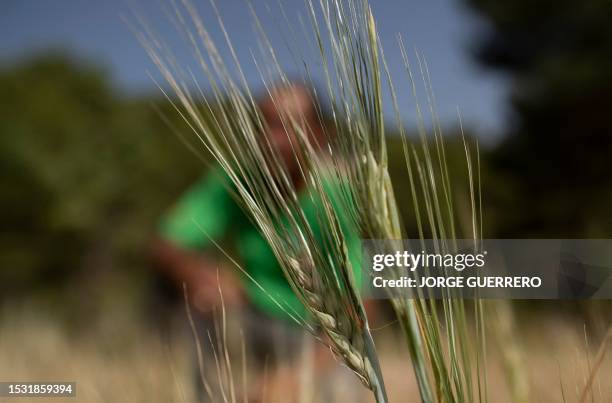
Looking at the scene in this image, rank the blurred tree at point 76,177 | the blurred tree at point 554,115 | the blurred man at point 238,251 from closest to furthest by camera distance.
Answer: the blurred man at point 238,251 → the blurred tree at point 554,115 → the blurred tree at point 76,177

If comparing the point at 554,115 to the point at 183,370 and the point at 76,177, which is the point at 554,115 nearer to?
the point at 183,370

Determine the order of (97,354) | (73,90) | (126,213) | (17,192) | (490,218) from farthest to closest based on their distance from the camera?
(73,90), (126,213), (17,192), (490,218), (97,354)

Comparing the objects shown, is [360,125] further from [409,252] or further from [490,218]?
[490,218]

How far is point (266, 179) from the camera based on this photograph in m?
0.39

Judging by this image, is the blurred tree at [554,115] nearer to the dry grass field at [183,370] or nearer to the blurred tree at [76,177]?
the dry grass field at [183,370]

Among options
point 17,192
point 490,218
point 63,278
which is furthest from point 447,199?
point 63,278

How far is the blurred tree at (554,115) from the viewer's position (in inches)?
156

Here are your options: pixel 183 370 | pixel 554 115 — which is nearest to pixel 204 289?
pixel 183 370

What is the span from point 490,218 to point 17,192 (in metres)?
4.21

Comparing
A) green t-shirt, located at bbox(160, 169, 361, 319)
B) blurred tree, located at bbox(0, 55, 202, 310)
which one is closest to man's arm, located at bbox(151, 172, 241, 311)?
green t-shirt, located at bbox(160, 169, 361, 319)

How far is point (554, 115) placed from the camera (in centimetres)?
420

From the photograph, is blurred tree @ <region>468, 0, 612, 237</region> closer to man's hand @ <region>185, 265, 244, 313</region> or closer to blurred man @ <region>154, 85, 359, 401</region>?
blurred man @ <region>154, 85, 359, 401</region>

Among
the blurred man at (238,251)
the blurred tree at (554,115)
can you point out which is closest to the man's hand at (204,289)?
the blurred man at (238,251)

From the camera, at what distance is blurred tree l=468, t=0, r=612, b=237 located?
3973mm
